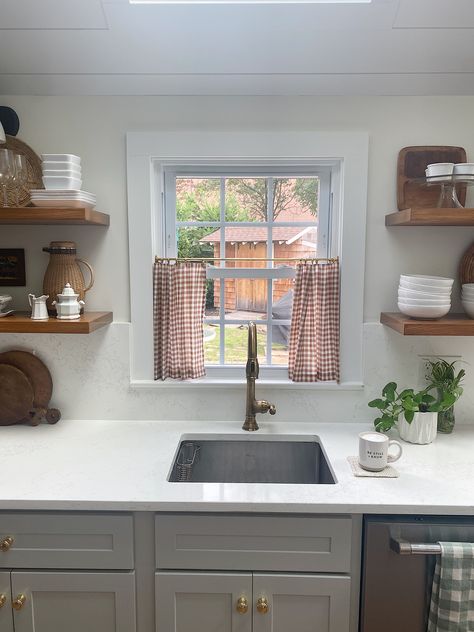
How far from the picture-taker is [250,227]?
1.97m

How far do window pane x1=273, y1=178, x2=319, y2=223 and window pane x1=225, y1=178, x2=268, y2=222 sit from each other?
0.17 ft

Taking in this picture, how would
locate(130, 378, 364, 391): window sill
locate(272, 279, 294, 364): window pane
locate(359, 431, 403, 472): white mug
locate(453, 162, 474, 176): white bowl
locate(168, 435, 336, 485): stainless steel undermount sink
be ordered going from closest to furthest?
1. locate(359, 431, 403, 472): white mug
2. locate(453, 162, 474, 176): white bowl
3. locate(168, 435, 336, 485): stainless steel undermount sink
4. locate(130, 378, 364, 391): window sill
5. locate(272, 279, 294, 364): window pane

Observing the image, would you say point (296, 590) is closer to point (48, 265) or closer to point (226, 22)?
point (48, 265)

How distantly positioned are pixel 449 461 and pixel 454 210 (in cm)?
85

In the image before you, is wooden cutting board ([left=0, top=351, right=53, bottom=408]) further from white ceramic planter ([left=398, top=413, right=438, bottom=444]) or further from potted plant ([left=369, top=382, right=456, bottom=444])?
white ceramic planter ([left=398, top=413, right=438, bottom=444])

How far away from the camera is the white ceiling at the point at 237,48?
59.0 inches

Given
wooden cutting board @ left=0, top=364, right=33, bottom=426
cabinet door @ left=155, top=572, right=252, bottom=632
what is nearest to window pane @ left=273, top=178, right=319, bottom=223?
wooden cutting board @ left=0, top=364, right=33, bottom=426

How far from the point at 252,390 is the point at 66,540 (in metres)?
0.81

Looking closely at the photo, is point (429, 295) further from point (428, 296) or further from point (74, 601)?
point (74, 601)

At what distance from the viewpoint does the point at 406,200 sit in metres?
1.80

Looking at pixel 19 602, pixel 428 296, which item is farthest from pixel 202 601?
pixel 428 296

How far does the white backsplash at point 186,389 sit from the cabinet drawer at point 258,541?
62 cm

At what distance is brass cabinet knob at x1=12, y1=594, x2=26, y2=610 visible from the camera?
134 centimetres

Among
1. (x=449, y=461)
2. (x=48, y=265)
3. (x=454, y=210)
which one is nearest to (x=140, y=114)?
(x=48, y=265)
